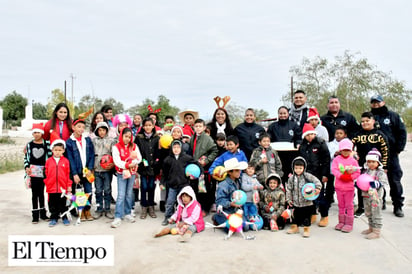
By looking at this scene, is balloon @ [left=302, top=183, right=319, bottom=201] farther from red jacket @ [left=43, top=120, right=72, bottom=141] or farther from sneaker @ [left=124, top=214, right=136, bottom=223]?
red jacket @ [left=43, top=120, right=72, bottom=141]

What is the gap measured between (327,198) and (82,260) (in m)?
3.94

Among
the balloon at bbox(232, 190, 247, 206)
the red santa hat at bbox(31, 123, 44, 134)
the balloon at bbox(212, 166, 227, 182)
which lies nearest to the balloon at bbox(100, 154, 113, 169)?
the red santa hat at bbox(31, 123, 44, 134)

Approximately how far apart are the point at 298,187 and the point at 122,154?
292 cm

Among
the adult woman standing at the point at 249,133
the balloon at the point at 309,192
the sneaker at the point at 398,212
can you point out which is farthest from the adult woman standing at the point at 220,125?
the sneaker at the point at 398,212

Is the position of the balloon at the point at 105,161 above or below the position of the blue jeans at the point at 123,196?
above

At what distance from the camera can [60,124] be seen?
5.47 meters

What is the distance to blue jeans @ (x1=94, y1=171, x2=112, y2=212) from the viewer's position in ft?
18.0

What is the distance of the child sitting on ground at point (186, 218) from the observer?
455 centimetres

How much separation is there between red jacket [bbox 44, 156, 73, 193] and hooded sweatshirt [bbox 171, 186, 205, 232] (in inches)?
74.3

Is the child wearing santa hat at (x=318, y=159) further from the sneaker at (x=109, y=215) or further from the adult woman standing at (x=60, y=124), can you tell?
the adult woman standing at (x=60, y=124)

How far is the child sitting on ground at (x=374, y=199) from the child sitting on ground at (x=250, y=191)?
1.58m

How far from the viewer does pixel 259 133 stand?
5.80 meters

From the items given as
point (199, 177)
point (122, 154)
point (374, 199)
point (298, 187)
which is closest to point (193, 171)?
point (199, 177)

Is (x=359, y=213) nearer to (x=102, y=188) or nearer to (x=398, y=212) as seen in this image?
(x=398, y=212)
